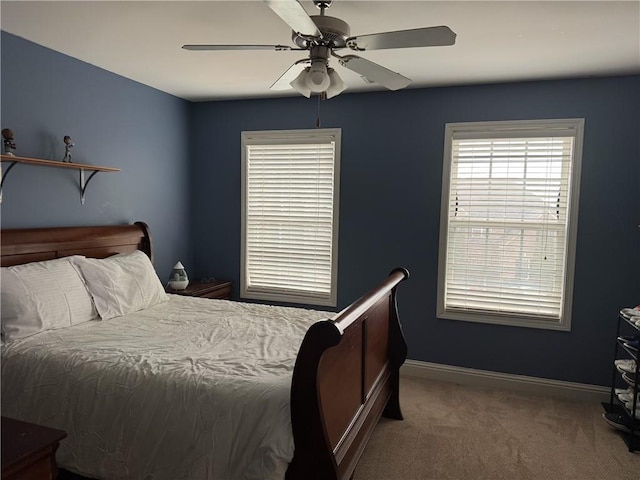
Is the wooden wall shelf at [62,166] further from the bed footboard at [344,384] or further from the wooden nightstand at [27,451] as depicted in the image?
the bed footboard at [344,384]

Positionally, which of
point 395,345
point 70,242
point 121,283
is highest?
point 70,242

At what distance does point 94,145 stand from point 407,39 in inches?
102

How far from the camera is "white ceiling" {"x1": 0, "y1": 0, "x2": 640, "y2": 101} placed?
233 centimetres

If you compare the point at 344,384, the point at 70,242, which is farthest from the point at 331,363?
the point at 70,242

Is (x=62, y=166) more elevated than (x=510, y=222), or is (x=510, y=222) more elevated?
(x=62, y=166)

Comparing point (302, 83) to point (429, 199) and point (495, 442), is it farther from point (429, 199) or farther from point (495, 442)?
point (495, 442)

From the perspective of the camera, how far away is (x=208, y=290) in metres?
4.15

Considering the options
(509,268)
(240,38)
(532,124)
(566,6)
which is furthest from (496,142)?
(240,38)

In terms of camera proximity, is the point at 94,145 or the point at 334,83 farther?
the point at 94,145

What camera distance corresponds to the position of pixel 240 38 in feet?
9.04

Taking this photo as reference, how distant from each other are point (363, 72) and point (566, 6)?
40.3 inches

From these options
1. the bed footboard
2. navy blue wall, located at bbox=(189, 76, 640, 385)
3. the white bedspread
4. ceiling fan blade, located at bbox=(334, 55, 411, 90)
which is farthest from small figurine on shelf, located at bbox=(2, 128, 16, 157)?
the bed footboard

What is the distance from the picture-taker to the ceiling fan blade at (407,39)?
5.97 ft

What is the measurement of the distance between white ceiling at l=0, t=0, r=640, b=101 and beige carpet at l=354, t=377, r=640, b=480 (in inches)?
96.6
